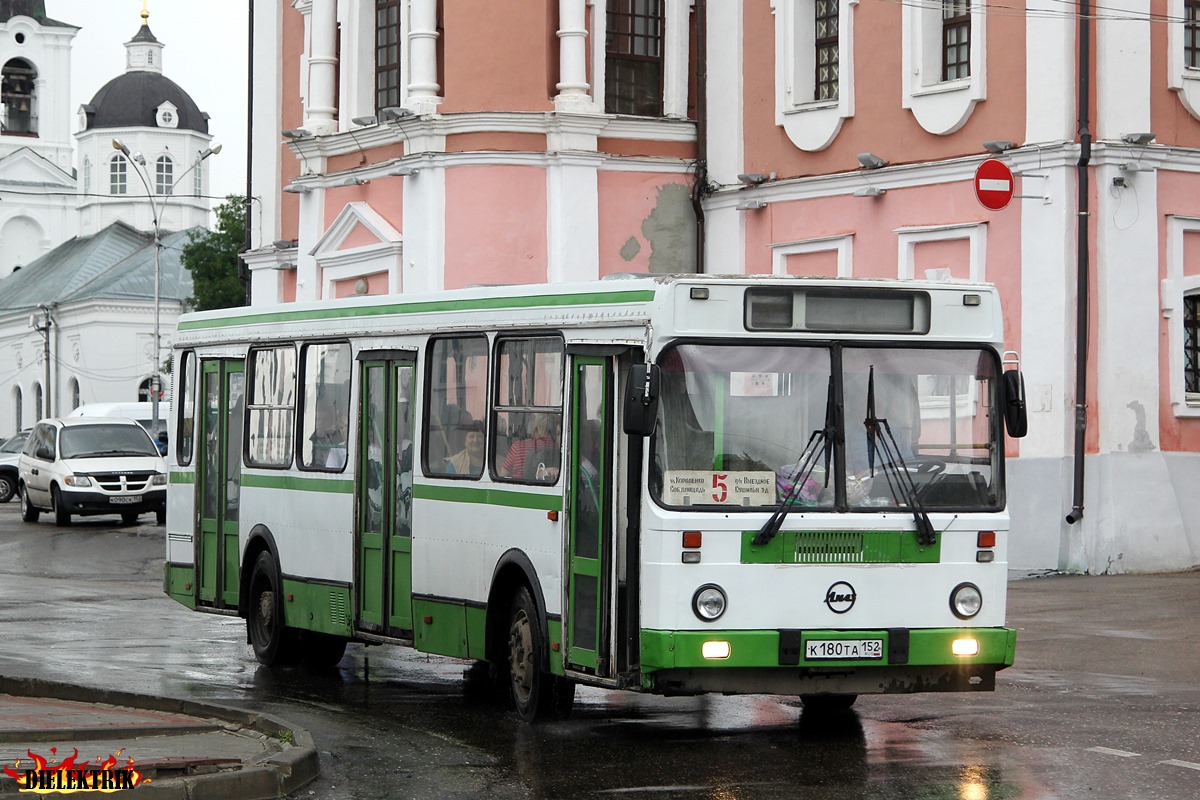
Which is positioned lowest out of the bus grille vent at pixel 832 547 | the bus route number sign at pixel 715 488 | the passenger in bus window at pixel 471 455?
the bus grille vent at pixel 832 547

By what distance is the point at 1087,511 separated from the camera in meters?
25.1

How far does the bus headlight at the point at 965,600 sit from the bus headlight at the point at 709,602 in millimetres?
1361

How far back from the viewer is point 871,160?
27.8 meters

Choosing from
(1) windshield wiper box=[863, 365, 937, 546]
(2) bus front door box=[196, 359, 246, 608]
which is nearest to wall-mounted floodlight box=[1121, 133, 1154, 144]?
(2) bus front door box=[196, 359, 246, 608]

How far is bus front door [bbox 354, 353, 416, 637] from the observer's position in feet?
48.5

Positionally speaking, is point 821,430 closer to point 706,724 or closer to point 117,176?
point 706,724

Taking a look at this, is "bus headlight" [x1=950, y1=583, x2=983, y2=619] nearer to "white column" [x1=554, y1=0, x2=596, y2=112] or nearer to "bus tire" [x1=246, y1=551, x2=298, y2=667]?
"bus tire" [x1=246, y1=551, x2=298, y2=667]

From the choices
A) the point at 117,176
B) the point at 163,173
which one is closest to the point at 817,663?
the point at 163,173

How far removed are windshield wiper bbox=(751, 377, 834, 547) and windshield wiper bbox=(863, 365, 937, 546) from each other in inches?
8.6

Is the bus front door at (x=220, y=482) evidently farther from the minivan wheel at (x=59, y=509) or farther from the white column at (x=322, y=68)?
the minivan wheel at (x=59, y=509)

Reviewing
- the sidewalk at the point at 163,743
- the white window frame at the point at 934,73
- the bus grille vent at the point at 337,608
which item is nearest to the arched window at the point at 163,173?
the white window frame at the point at 934,73

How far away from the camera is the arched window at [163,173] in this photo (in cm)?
12206

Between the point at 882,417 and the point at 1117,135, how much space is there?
14052 millimetres

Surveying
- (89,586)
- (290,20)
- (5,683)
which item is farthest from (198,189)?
(5,683)
